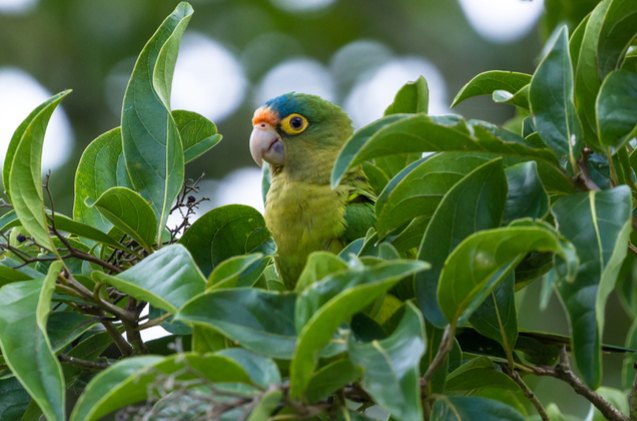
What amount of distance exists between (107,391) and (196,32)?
242 inches

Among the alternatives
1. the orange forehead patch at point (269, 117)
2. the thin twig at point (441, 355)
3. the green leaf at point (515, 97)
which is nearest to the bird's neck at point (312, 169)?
the orange forehead patch at point (269, 117)

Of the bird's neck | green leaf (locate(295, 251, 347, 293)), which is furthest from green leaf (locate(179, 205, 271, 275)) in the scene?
the bird's neck

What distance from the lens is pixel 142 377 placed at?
3.60 feet

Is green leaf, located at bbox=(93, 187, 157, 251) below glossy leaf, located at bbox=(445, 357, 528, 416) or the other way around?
the other way around

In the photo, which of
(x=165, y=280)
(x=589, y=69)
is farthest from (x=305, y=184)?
(x=165, y=280)

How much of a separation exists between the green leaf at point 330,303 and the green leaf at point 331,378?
0.06 feet

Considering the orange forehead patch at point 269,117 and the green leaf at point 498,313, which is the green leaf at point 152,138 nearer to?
the green leaf at point 498,313

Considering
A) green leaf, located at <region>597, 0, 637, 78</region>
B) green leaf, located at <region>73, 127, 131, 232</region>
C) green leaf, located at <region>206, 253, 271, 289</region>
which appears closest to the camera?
green leaf, located at <region>206, 253, 271, 289</region>

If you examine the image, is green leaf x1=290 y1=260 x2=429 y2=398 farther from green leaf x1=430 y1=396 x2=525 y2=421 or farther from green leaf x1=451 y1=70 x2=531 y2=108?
green leaf x1=451 y1=70 x2=531 y2=108

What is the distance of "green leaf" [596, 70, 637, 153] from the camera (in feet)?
4.59

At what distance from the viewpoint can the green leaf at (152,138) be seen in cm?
165

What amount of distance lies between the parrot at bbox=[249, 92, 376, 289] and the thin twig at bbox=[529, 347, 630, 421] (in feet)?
2.33

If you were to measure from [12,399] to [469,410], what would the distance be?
807 mm

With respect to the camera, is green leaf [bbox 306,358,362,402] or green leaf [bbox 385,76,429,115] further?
green leaf [bbox 385,76,429,115]
